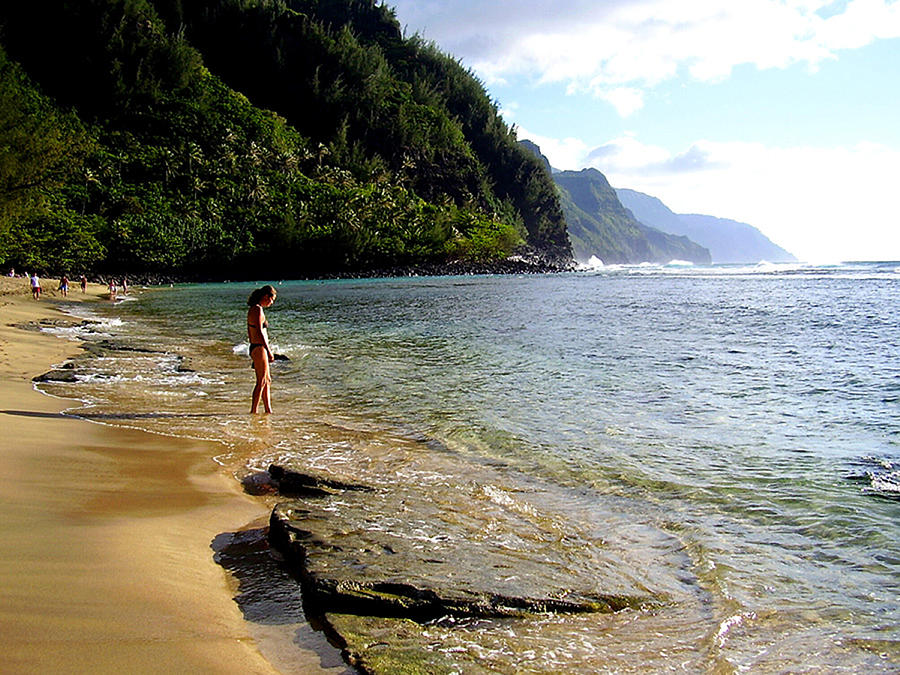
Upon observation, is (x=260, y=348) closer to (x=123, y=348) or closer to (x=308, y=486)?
(x=308, y=486)

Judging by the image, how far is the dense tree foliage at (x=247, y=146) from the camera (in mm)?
70688

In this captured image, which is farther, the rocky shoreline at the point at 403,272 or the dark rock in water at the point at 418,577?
the rocky shoreline at the point at 403,272

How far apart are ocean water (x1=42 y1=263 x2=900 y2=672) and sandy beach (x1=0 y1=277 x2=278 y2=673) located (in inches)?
38.6

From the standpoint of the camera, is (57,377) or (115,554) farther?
(57,377)

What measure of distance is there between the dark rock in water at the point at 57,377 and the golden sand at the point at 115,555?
163 inches

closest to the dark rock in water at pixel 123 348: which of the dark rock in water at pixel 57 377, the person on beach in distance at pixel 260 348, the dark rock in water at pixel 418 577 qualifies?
the dark rock in water at pixel 57 377

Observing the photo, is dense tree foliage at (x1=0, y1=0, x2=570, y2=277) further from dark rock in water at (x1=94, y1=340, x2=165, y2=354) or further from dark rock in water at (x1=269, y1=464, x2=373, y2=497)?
dark rock in water at (x1=269, y1=464, x2=373, y2=497)

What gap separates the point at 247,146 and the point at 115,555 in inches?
4043

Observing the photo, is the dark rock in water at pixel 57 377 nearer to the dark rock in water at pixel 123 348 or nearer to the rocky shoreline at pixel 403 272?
the dark rock in water at pixel 123 348

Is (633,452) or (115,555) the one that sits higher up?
(115,555)

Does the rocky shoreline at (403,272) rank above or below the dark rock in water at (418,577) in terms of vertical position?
above

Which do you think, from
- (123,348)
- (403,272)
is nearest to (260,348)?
(123,348)

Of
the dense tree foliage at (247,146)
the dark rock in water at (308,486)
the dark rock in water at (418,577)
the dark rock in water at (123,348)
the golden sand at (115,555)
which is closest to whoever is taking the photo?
the golden sand at (115,555)

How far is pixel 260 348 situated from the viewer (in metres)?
10.1
